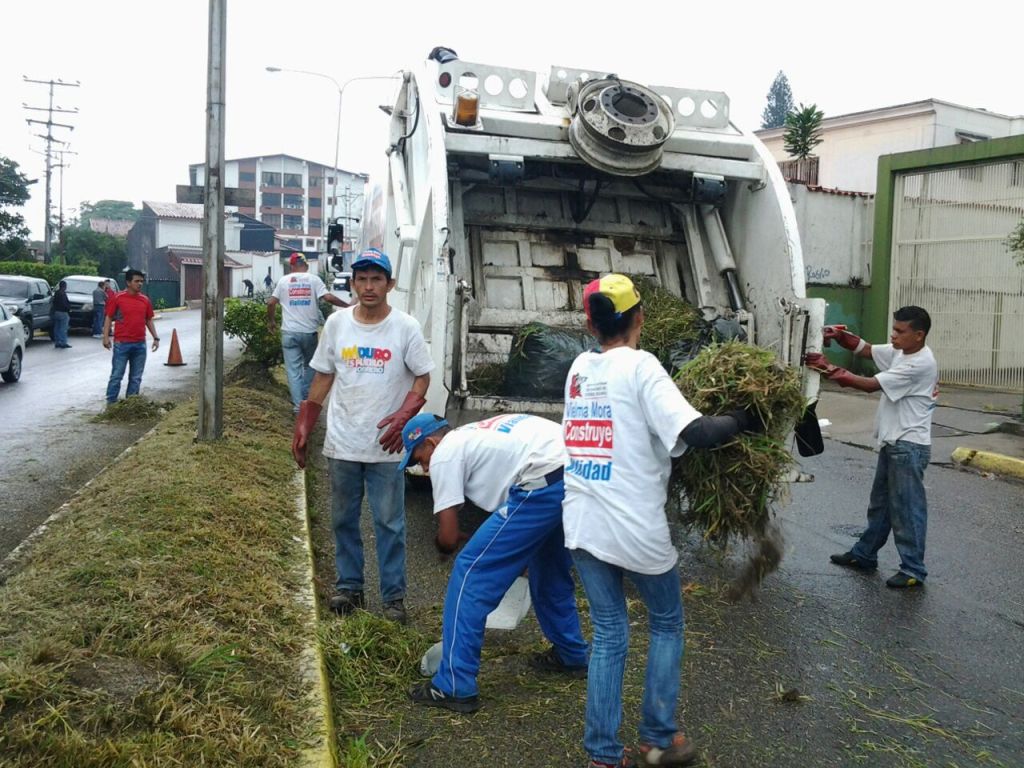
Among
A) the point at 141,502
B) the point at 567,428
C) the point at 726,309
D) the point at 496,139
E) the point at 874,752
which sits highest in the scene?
the point at 496,139

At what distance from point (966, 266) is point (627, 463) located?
13.4 m

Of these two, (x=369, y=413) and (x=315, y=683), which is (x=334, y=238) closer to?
(x=369, y=413)

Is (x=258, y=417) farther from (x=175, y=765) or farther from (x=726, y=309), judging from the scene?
(x=175, y=765)

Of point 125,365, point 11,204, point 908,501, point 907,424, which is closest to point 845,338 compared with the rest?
point 907,424

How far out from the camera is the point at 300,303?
9.36 m

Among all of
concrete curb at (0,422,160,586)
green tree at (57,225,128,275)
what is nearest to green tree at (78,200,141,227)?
green tree at (57,225,128,275)

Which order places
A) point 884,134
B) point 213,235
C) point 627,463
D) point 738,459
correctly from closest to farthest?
point 627,463 < point 738,459 < point 213,235 < point 884,134

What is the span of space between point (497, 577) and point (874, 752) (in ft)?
4.80

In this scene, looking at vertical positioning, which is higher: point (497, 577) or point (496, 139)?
point (496, 139)

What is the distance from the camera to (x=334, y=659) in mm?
3883

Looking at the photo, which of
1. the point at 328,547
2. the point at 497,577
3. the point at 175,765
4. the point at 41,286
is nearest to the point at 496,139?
the point at 328,547

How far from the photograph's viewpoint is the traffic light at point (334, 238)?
1130cm

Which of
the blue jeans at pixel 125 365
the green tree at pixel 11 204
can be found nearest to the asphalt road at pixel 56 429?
the blue jeans at pixel 125 365

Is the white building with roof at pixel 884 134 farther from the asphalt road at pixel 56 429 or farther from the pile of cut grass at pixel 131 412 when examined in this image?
the pile of cut grass at pixel 131 412
